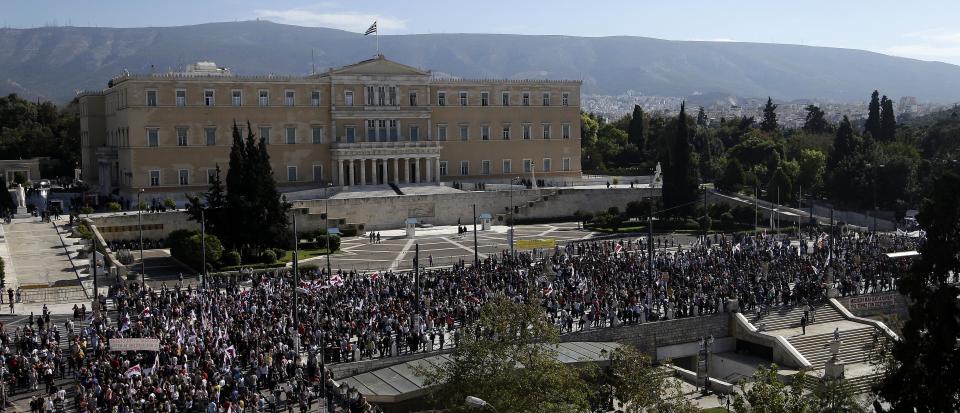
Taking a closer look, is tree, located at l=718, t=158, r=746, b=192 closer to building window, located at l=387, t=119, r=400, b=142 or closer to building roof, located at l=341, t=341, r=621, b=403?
building window, located at l=387, t=119, r=400, b=142

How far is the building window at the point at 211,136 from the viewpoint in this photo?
6469cm

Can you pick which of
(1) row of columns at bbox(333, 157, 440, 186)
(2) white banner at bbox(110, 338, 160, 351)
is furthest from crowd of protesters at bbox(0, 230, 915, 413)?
(1) row of columns at bbox(333, 157, 440, 186)

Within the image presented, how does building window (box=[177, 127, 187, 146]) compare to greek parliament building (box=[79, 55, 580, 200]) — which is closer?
greek parliament building (box=[79, 55, 580, 200])

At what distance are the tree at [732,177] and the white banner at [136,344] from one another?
50.0 m

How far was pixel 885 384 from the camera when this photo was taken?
776 inches

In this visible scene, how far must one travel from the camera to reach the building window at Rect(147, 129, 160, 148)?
62.9 meters

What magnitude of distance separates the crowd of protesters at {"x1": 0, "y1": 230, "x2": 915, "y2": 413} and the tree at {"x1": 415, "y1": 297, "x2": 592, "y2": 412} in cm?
175

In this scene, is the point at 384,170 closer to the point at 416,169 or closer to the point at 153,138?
Answer: the point at 416,169

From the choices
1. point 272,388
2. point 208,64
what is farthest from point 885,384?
point 208,64

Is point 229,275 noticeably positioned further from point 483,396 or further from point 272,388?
point 483,396

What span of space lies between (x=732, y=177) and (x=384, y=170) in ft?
81.0

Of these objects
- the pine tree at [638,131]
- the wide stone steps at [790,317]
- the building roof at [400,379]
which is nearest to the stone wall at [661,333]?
the wide stone steps at [790,317]

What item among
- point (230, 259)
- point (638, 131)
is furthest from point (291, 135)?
point (638, 131)

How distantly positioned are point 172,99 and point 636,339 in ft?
129
